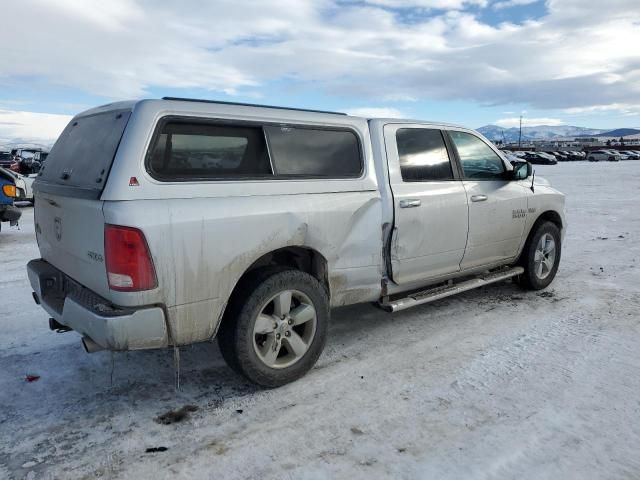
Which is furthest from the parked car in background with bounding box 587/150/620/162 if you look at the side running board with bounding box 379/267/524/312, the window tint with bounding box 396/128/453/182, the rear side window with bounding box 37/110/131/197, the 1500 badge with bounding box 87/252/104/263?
the 1500 badge with bounding box 87/252/104/263

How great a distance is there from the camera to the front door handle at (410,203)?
4113 millimetres

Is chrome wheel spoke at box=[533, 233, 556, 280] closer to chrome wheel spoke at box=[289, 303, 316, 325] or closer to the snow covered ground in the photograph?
the snow covered ground

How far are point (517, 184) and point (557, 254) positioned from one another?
1146mm

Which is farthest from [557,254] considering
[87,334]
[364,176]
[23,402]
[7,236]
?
[7,236]

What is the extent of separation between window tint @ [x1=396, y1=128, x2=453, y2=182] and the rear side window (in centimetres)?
223

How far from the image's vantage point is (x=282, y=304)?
3438mm

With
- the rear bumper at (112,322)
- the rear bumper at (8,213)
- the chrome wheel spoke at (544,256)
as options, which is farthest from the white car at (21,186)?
the chrome wheel spoke at (544,256)

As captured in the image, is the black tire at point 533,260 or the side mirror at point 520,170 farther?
the black tire at point 533,260

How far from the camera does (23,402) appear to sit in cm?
331

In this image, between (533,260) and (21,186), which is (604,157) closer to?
(533,260)

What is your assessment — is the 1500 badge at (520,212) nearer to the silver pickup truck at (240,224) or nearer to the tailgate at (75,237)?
the silver pickup truck at (240,224)

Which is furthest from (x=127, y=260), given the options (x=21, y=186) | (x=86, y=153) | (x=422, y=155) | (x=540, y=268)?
(x=21, y=186)

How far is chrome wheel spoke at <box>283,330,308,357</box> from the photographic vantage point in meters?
3.52

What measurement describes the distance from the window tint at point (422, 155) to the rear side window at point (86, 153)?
223 cm
